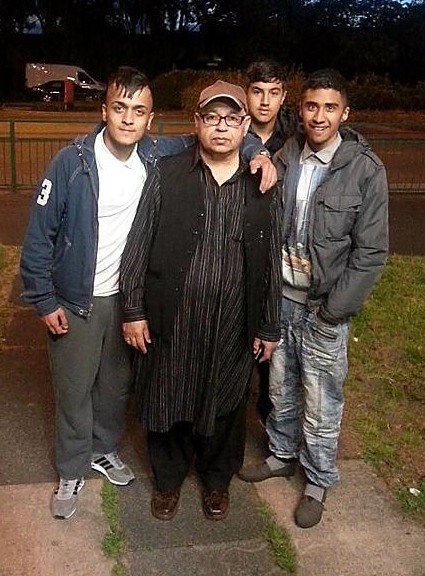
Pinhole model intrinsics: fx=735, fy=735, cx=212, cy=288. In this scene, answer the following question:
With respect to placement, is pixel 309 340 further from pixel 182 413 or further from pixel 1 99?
pixel 1 99

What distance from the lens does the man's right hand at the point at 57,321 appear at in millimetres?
2938

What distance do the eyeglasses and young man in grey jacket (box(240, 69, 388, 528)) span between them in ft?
1.23

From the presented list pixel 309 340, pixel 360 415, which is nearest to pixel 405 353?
pixel 360 415

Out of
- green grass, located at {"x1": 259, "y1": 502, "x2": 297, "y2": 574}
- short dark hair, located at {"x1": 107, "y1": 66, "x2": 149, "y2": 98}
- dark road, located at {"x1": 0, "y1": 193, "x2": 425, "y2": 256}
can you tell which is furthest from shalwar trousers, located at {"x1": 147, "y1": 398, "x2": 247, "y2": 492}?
dark road, located at {"x1": 0, "y1": 193, "x2": 425, "y2": 256}

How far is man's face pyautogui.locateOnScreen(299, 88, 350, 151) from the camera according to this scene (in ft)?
9.48

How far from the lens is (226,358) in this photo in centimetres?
302

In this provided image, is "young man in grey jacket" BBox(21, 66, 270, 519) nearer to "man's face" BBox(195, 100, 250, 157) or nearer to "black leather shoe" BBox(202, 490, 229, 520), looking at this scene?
"man's face" BBox(195, 100, 250, 157)

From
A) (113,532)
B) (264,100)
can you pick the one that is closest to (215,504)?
(113,532)

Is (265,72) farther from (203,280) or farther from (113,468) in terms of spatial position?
(113,468)

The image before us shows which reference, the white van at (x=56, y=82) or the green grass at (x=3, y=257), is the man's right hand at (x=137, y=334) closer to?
the green grass at (x=3, y=257)

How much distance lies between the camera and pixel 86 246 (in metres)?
2.85

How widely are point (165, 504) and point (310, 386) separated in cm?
83

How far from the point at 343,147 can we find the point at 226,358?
0.98 meters

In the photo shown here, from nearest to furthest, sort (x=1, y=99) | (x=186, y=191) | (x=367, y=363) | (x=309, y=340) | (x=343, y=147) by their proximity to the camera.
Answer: (x=186, y=191) → (x=343, y=147) → (x=309, y=340) → (x=367, y=363) → (x=1, y=99)
